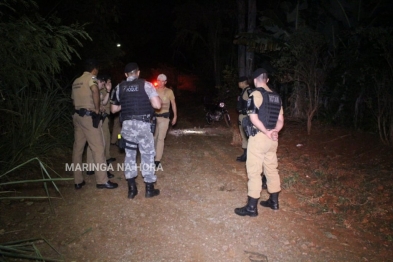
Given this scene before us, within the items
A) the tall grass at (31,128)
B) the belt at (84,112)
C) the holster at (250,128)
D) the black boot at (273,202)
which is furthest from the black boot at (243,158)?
the tall grass at (31,128)

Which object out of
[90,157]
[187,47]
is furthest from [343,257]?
Result: [187,47]

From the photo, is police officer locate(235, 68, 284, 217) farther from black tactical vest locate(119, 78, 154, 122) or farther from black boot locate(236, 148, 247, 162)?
black boot locate(236, 148, 247, 162)

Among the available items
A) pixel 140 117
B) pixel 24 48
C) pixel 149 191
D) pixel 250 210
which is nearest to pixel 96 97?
pixel 140 117

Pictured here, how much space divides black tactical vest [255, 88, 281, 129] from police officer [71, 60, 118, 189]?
2.74 m

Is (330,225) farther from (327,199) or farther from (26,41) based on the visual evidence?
(26,41)

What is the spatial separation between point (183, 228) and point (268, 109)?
77.1 inches

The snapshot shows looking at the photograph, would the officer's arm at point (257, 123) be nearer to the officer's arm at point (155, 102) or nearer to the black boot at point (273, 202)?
the black boot at point (273, 202)

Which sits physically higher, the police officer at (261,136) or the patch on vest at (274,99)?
the patch on vest at (274,99)

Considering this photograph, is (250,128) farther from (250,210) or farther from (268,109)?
(250,210)

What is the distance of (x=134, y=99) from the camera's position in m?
4.54

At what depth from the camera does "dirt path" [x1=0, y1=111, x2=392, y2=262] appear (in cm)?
323

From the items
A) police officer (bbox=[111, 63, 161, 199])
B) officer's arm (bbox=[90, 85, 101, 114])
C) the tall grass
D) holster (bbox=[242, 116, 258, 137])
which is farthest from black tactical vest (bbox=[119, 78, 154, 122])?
the tall grass

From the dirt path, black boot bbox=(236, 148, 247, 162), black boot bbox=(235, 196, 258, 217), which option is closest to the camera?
the dirt path

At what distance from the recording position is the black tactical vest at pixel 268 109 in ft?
13.1
